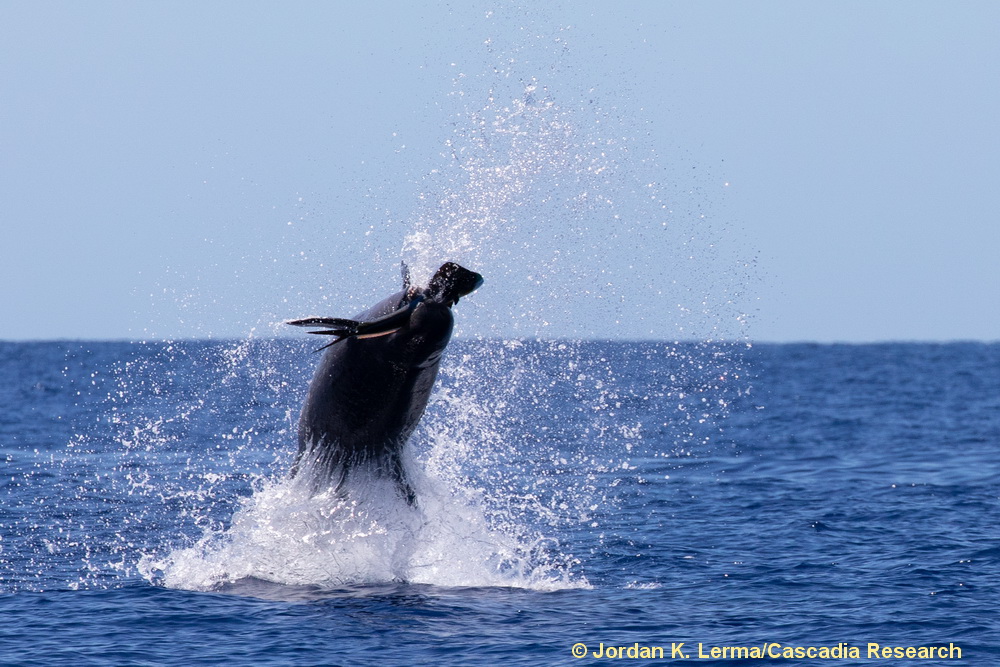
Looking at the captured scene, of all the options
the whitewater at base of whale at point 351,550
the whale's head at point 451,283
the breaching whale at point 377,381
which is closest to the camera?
the whale's head at point 451,283

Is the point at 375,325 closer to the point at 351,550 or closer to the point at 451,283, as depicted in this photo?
the point at 451,283

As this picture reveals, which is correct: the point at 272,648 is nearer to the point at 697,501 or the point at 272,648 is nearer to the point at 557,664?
the point at 557,664

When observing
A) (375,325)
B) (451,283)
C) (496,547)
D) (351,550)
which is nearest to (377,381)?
(375,325)

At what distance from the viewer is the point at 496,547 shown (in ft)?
53.3

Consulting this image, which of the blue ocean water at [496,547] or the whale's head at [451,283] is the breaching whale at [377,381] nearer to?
the whale's head at [451,283]

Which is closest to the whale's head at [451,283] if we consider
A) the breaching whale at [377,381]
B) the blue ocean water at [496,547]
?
the breaching whale at [377,381]

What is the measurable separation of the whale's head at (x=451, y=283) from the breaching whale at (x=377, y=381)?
0.4 inches

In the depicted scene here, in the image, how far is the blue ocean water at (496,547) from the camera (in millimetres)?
12250

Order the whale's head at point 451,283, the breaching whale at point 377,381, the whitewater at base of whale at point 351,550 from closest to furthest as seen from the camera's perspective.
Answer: the whale's head at point 451,283, the breaching whale at point 377,381, the whitewater at base of whale at point 351,550

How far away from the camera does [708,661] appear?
11.5 meters

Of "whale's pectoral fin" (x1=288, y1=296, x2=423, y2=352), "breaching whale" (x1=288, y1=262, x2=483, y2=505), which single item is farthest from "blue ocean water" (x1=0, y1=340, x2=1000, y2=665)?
"whale's pectoral fin" (x1=288, y1=296, x2=423, y2=352)

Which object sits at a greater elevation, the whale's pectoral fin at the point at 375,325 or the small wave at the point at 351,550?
the whale's pectoral fin at the point at 375,325

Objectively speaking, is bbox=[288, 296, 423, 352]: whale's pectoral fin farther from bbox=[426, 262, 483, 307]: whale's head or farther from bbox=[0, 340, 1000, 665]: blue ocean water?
bbox=[0, 340, 1000, 665]: blue ocean water

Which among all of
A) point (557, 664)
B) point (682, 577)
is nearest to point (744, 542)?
point (682, 577)
